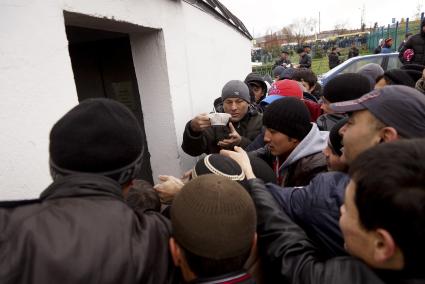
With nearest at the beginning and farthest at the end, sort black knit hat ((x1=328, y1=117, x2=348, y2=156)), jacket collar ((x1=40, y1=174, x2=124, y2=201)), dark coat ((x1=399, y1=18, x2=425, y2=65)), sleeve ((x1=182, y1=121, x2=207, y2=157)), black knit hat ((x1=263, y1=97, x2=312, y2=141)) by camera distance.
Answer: jacket collar ((x1=40, y1=174, x2=124, y2=201))
black knit hat ((x1=328, y1=117, x2=348, y2=156))
black knit hat ((x1=263, y1=97, x2=312, y2=141))
sleeve ((x1=182, y1=121, x2=207, y2=157))
dark coat ((x1=399, y1=18, x2=425, y2=65))

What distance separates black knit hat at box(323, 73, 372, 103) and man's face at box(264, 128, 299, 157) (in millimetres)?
921

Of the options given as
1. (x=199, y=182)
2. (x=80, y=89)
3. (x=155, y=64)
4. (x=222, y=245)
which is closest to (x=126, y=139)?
(x=199, y=182)

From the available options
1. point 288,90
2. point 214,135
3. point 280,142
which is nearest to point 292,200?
point 280,142

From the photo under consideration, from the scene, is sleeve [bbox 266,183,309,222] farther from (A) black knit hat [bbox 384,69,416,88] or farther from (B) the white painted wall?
(A) black knit hat [bbox 384,69,416,88]

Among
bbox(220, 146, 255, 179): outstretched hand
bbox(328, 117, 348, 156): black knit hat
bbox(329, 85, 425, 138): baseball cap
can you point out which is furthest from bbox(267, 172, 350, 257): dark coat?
bbox(328, 117, 348, 156): black knit hat

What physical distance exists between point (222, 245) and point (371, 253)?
0.44 m

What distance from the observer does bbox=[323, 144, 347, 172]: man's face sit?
1648 mm

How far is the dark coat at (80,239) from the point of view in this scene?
2.57 feet

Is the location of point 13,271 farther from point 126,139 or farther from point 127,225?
point 126,139

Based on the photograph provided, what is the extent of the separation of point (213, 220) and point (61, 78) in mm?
1126

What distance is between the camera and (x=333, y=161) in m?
1.79

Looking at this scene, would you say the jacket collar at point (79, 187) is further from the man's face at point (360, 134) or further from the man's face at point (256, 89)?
the man's face at point (256, 89)

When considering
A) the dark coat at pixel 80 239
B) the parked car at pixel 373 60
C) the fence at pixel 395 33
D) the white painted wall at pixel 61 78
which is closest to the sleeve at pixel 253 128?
the white painted wall at pixel 61 78

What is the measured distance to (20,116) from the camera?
1342mm
